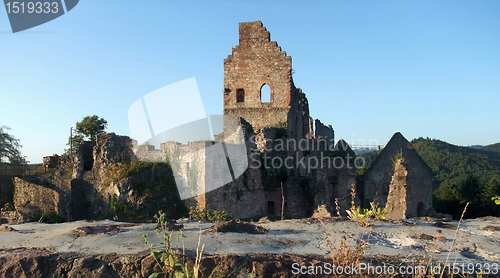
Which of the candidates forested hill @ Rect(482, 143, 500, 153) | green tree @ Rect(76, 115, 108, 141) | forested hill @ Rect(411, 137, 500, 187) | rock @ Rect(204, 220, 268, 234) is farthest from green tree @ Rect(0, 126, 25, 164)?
forested hill @ Rect(482, 143, 500, 153)

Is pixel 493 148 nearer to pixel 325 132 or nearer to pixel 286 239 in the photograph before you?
pixel 325 132

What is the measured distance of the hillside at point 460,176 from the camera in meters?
26.3

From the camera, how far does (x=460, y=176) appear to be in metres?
39.9

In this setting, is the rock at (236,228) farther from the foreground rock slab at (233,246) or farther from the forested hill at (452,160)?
the forested hill at (452,160)

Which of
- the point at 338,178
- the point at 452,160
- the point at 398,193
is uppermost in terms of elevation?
the point at 452,160

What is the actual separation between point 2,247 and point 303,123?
2333cm

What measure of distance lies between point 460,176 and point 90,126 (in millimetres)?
36195

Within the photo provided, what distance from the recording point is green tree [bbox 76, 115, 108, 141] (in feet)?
80.6

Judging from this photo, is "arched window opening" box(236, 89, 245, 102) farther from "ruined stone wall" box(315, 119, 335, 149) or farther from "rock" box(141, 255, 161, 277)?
"rock" box(141, 255, 161, 277)

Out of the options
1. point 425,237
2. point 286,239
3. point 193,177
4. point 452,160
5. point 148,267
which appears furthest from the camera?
point 452,160

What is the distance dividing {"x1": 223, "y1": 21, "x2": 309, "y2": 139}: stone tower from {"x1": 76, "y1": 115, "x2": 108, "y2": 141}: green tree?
869cm

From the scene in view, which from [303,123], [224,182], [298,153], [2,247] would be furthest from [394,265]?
[303,123]

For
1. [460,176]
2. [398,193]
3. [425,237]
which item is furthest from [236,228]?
[460,176]

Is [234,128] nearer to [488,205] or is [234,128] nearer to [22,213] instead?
[22,213]
